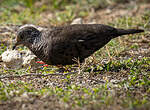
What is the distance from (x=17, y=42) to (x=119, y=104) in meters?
2.55

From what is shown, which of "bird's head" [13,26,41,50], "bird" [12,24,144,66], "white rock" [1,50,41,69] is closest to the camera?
"bird" [12,24,144,66]

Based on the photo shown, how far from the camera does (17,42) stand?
16.6 feet

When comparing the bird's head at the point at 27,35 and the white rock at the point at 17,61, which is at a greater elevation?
the bird's head at the point at 27,35

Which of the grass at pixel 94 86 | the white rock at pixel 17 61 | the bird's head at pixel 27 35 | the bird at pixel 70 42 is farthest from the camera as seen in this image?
the white rock at pixel 17 61

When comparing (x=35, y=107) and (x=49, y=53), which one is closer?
(x=35, y=107)

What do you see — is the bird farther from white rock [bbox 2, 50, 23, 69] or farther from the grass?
white rock [bbox 2, 50, 23, 69]

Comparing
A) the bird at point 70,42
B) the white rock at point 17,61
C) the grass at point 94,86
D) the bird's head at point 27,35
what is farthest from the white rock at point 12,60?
the bird at point 70,42

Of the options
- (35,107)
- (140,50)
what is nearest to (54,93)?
(35,107)

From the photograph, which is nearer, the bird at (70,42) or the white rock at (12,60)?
the bird at (70,42)

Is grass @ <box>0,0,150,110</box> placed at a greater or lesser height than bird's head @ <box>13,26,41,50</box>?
lesser

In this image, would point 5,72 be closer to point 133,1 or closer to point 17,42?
point 17,42

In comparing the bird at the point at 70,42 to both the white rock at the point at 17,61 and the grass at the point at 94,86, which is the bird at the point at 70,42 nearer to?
the grass at the point at 94,86

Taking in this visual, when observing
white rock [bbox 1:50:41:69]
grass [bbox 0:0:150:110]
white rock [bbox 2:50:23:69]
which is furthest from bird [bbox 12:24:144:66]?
white rock [bbox 2:50:23:69]

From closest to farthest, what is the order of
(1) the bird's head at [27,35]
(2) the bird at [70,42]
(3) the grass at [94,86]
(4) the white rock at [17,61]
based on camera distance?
(3) the grass at [94,86] → (2) the bird at [70,42] → (1) the bird's head at [27,35] → (4) the white rock at [17,61]
